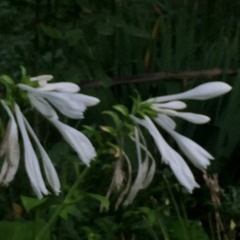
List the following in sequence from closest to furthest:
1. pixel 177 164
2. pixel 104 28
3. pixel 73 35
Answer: pixel 177 164
pixel 73 35
pixel 104 28

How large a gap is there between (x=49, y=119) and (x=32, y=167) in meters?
0.11

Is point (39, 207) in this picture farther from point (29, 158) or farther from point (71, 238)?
point (71, 238)

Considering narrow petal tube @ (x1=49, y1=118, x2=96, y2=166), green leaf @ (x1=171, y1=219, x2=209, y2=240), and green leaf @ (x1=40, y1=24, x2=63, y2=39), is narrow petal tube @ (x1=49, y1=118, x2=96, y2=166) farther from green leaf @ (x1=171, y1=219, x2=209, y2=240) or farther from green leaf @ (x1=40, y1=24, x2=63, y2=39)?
green leaf @ (x1=40, y1=24, x2=63, y2=39)

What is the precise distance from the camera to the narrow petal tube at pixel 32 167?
2354 mm

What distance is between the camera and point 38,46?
4.79 meters

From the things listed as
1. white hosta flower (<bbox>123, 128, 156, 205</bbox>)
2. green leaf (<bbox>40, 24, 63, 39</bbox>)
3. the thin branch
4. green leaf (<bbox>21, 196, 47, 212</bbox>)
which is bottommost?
the thin branch

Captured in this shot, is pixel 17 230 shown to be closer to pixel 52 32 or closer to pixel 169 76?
pixel 52 32

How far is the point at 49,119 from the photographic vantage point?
239cm

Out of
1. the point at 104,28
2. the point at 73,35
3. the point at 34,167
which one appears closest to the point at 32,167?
the point at 34,167

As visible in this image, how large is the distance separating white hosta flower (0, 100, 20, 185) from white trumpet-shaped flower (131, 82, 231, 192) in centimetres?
34

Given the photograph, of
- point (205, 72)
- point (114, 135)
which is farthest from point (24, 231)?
point (205, 72)

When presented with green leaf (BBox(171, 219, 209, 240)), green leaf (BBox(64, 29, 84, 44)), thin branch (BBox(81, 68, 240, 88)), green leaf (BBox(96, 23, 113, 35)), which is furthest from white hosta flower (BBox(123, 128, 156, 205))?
thin branch (BBox(81, 68, 240, 88))

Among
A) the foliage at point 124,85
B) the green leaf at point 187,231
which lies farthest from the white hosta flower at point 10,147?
the green leaf at point 187,231

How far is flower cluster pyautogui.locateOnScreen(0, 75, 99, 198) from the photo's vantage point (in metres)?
2.30
